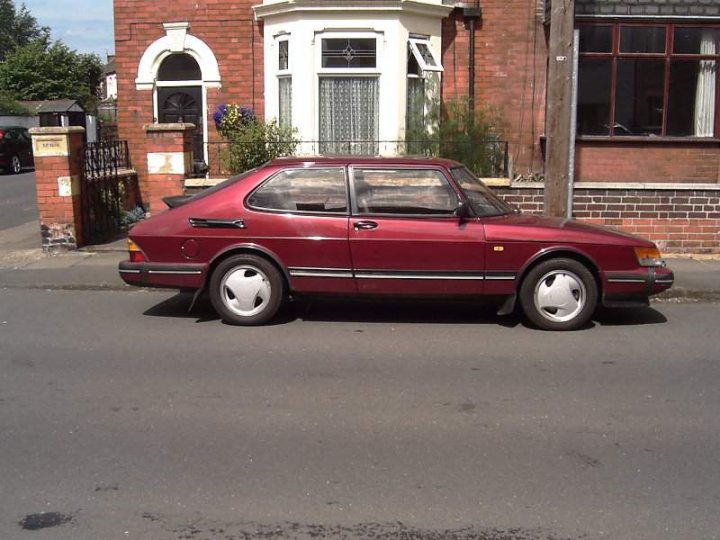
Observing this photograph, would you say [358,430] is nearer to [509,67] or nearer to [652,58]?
[652,58]

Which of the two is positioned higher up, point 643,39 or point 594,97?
point 643,39

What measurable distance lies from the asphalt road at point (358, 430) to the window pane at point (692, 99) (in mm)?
6293

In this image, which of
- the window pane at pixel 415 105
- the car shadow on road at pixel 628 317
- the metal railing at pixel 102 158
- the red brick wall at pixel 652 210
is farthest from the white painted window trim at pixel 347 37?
the car shadow on road at pixel 628 317

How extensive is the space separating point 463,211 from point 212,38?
846 centimetres

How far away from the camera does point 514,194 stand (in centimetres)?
1120

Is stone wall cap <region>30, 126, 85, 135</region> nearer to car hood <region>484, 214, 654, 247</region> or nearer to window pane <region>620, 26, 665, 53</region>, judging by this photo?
car hood <region>484, 214, 654, 247</region>

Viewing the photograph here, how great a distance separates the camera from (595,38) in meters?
12.5

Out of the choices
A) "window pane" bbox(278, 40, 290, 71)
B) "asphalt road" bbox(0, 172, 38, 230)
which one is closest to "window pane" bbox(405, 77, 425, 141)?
"window pane" bbox(278, 40, 290, 71)

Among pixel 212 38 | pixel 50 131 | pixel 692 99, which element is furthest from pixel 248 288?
pixel 692 99

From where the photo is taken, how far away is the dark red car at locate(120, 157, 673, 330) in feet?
23.7

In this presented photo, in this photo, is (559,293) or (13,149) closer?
(559,293)

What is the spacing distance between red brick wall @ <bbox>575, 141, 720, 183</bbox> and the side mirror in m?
5.95

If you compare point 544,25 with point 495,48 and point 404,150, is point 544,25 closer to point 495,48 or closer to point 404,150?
point 495,48

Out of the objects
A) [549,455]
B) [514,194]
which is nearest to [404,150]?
[514,194]
